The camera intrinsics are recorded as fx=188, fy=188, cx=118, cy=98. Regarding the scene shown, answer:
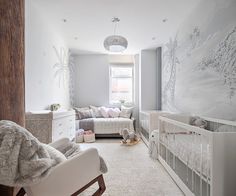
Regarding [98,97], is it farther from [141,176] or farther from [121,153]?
[141,176]

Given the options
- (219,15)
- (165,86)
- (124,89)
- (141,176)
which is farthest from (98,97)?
(219,15)

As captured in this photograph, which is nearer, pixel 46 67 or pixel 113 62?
pixel 46 67

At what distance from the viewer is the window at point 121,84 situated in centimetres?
606

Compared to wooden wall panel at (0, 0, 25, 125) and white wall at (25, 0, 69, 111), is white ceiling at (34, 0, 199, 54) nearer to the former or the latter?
white wall at (25, 0, 69, 111)

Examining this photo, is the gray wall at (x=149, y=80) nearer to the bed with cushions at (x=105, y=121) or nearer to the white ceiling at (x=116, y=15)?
the bed with cushions at (x=105, y=121)

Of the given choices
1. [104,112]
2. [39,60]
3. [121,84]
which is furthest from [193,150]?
[121,84]

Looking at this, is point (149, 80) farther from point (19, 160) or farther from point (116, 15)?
point (19, 160)

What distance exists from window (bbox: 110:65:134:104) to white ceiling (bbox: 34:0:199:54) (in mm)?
1424

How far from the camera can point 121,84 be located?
20.0 feet

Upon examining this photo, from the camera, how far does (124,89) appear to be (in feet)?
20.0

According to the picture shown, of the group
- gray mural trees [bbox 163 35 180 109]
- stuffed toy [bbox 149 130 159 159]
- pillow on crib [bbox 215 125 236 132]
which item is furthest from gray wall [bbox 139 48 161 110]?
pillow on crib [bbox 215 125 236 132]

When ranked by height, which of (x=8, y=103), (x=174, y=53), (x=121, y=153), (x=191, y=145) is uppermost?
(x=174, y=53)

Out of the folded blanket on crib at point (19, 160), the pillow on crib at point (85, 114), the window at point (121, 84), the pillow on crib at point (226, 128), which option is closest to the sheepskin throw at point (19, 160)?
the folded blanket on crib at point (19, 160)

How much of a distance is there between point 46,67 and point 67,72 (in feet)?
5.70
